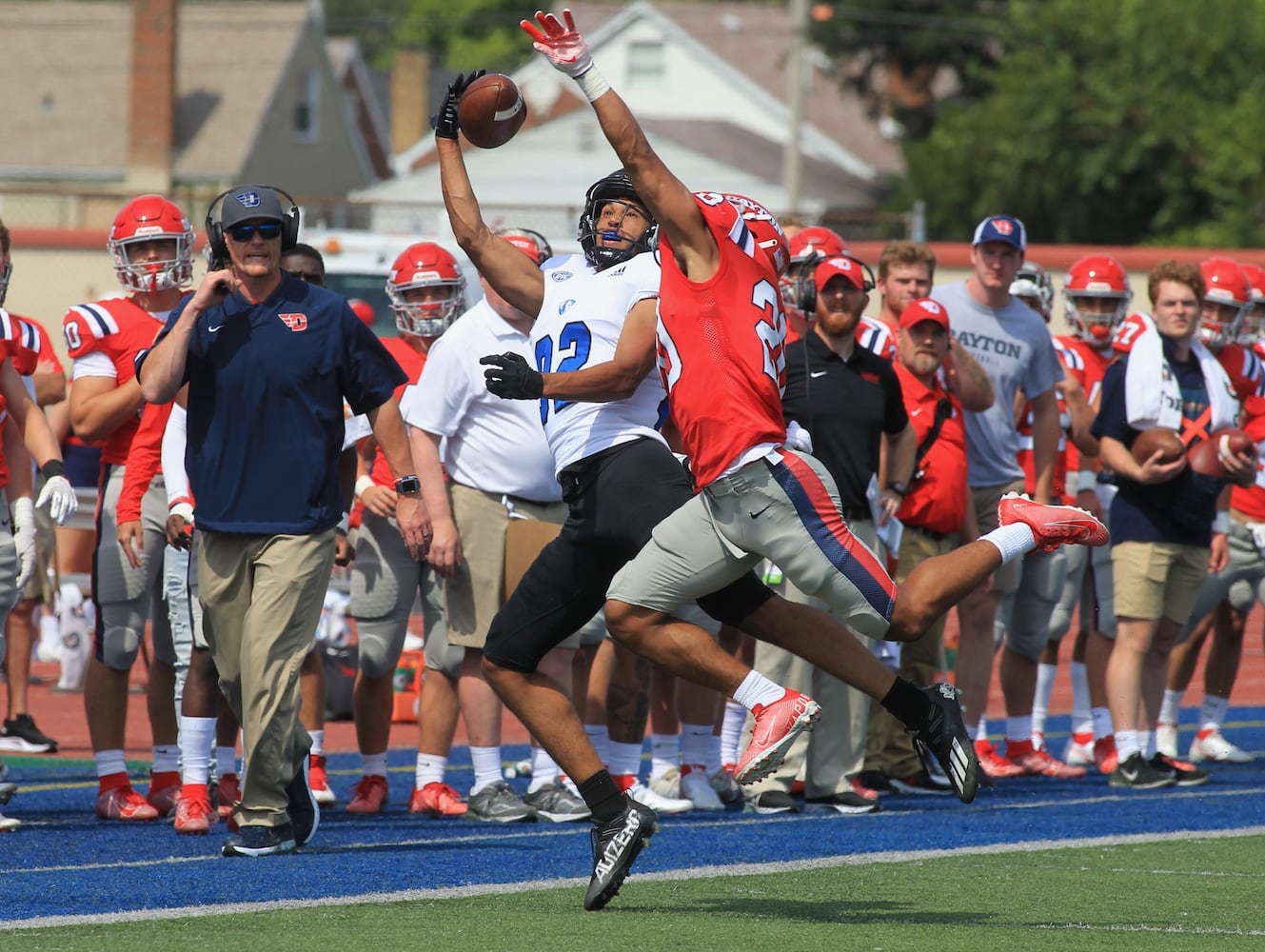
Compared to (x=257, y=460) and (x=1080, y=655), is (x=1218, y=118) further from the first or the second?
(x=257, y=460)

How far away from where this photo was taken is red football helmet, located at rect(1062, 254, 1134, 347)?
399 inches

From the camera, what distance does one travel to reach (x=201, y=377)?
6535mm

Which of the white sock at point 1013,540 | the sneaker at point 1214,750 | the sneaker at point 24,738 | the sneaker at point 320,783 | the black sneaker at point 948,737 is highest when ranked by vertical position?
the white sock at point 1013,540

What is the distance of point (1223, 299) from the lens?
371 inches

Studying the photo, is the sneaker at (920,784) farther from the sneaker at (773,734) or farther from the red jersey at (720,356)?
the red jersey at (720,356)

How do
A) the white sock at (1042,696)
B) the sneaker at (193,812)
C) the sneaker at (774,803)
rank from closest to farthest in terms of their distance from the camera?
the sneaker at (193,812) < the sneaker at (774,803) < the white sock at (1042,696)

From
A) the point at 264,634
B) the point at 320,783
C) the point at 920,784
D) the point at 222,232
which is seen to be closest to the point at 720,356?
the point at 264,634

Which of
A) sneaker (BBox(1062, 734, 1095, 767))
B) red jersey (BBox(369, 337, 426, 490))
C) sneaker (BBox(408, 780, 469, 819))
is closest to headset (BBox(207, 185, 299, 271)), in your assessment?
red jersey (BBox(369, 337, 426, 490))

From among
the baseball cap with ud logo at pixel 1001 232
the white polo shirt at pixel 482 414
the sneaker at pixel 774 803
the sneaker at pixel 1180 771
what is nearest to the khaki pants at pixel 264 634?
the white polo shirt at pixel 482 414

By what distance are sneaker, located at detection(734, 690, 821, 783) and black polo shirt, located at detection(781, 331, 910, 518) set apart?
8.55 feet

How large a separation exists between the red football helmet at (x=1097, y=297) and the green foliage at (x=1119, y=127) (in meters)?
23.1

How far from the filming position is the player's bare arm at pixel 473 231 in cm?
617

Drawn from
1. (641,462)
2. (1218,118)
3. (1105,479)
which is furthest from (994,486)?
(1218,118)

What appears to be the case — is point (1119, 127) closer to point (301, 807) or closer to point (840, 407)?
point (840, 407)
